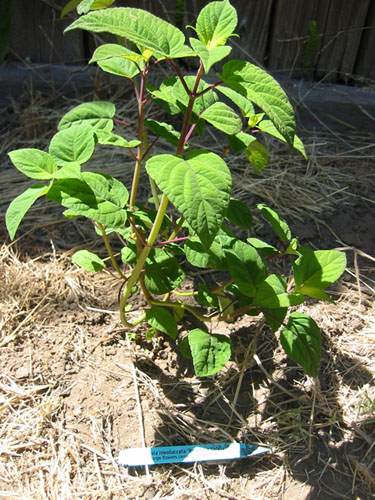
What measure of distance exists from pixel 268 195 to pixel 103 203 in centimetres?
99

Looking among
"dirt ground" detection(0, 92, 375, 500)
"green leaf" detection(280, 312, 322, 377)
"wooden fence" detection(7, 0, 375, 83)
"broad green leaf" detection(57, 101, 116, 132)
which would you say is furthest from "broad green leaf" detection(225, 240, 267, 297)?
"wooden fence" detection(7, 0, 375, 83)

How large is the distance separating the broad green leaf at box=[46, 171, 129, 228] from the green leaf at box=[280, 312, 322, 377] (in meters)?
0.47

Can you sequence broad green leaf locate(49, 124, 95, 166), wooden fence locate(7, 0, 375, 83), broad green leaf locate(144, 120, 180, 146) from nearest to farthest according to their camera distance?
broad green leaf locate(49, 124, 95, 166) < broad green leaf locate(144, 120, 180, 146) < wooden fence locate(7, 0, 375, 83)

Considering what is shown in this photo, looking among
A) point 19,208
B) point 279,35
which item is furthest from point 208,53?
point 279,35

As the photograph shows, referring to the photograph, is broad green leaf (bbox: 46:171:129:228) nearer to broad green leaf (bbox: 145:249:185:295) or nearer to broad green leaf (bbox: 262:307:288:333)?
broad green leaf (bbox: 145:249:185:295)

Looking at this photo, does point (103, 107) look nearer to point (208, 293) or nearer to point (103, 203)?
point (103, 203)

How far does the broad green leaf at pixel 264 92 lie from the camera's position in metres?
0.94

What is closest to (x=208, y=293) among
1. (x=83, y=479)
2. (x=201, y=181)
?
(x=201, y=181)

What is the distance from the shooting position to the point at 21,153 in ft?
3.84

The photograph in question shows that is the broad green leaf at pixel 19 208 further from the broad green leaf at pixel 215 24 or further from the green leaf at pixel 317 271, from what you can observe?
the green leaf at pixel 317 271

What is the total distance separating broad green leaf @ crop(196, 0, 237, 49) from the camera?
105cm

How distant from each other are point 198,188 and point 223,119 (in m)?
0.21

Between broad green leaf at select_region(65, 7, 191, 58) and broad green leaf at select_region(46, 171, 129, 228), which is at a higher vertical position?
broad green leaf at select_region(65, 7, 191, 58)

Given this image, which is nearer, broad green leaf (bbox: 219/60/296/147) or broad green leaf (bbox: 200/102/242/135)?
broad green leaf (bbox: 219/60/296/147)
